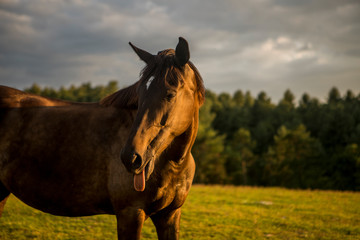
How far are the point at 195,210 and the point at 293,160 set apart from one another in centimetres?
3986

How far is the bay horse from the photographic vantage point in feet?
7.72

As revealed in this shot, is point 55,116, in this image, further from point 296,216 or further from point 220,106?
point 220,106

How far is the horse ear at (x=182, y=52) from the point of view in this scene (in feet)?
7.61

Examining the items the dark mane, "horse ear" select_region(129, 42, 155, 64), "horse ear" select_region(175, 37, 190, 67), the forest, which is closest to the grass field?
the dark mane

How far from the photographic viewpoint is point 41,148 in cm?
292

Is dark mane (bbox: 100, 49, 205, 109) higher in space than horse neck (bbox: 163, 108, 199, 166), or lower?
higher

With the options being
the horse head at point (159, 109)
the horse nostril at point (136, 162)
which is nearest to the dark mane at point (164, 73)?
the horse head at point (159, 109)

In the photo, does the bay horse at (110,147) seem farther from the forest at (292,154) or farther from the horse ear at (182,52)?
the forest at (292,154)

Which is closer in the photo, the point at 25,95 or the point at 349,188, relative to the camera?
the point at 25,95

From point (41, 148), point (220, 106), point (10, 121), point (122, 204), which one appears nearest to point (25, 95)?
point (10, 121)

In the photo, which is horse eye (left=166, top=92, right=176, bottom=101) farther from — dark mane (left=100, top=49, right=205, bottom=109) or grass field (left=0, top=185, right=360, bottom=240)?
grass field (left=0, top=185, right=360, bottom=240)

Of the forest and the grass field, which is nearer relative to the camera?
the grass field

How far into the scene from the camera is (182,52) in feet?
7.75

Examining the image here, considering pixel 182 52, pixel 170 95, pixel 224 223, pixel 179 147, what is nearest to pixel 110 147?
pixel 179 147
